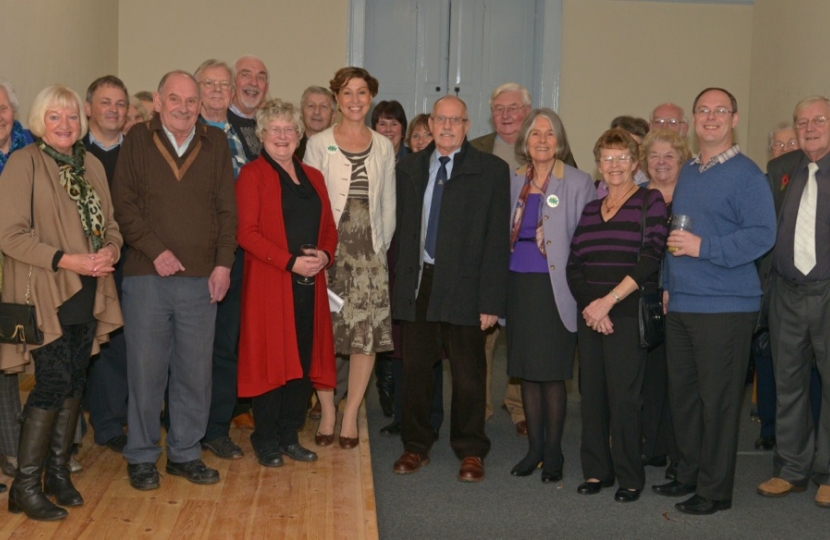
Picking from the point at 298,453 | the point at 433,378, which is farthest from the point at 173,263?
the point at 433,378

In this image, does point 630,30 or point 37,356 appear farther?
point 630,30

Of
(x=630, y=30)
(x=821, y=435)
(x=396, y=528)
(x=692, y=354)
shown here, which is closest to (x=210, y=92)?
(x=396, y=528)

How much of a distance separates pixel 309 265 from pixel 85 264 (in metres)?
1.00

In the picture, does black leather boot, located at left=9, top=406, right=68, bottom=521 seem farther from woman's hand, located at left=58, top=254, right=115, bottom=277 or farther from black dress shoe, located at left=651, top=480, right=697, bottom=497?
black dress shoe, located at left=651, top=480, right=697, bottom=497

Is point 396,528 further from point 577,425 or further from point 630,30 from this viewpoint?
point 630,30

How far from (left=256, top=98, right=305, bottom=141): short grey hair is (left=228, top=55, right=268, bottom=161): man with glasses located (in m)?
0.44

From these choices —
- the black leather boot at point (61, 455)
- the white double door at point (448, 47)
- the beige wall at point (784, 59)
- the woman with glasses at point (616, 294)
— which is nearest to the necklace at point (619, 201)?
the woman with glasses at point (616, 294)

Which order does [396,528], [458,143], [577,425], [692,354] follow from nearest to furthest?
[396,528]
[692,354]
[458,143]
[577,425]

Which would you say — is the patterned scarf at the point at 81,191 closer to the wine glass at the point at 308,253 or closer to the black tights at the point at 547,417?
the wine glass at the point at 308,253

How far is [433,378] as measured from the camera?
4543 millimetres

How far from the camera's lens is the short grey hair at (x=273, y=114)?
4.21 m

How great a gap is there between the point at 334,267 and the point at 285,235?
0.42 meters

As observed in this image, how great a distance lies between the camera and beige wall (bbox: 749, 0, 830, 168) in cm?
733

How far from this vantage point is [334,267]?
179 inches
